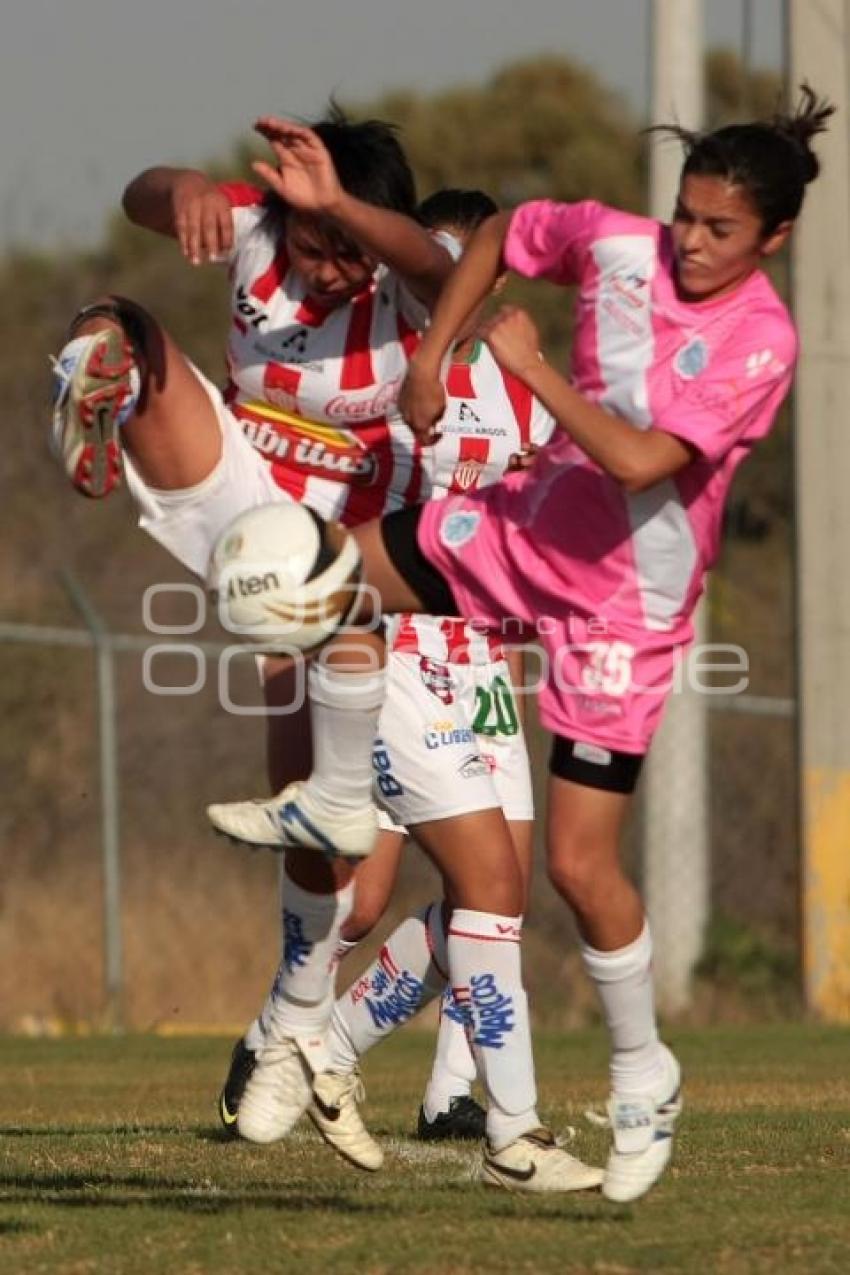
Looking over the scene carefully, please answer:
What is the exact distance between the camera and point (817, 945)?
15430 millimetres

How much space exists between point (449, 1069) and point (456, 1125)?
0.54 feet

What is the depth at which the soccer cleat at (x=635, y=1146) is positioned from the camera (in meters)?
5.99

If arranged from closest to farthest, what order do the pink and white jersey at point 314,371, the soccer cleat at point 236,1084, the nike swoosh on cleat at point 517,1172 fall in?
1. the nike swoosh on cleat at point 517,1172
2. the pink and white jersey at point 314,371
3. the soccer cleat at point 236,1084

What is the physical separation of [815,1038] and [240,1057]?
6.24 metres

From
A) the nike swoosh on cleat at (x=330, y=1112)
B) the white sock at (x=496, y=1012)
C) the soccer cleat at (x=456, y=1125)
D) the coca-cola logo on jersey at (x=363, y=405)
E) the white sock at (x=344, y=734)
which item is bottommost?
the soccer cleat at (x=456, y=1125)

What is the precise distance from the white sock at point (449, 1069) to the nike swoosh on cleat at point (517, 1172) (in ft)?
4.76

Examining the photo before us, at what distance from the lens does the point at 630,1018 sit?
6.11m

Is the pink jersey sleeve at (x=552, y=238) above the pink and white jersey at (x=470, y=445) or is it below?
above

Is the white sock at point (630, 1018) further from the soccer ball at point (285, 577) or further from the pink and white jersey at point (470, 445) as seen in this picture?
the pink and white jersey at point (470, 445)

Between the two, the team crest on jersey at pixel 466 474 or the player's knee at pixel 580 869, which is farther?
the team crest on jersey at pixel 466 474

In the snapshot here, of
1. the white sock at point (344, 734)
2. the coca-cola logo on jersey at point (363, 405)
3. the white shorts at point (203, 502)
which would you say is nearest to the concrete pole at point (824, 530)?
the coca-cola logo on jersey at point (363, 405)

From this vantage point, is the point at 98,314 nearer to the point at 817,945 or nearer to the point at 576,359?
the point at 576,359

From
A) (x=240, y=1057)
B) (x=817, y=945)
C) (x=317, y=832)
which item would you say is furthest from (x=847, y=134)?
(x=317, y=832)

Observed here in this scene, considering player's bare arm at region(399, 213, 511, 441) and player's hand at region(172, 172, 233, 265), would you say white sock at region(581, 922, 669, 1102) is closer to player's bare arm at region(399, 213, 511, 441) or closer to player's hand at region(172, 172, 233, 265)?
player's bare arm at region(399, 213, 511, 441)
